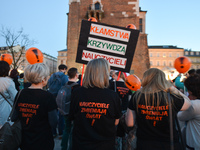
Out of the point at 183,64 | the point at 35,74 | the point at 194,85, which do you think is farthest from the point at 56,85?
the point at 183,64

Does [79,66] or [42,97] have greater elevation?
[79,66]

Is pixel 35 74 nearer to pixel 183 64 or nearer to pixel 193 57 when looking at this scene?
pixel 183 64

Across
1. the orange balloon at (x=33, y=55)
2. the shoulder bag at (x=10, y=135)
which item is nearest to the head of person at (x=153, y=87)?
the shoulder bag at (x=10, y=135)

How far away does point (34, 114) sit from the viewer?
2125 millimetres

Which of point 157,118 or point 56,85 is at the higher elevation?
point 56,85

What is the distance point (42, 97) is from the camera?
2.15m

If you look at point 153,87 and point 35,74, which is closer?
point 153,87

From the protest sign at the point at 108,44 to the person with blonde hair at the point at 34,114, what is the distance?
1.73 metres

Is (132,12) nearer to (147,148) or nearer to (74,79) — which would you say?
(74,79)

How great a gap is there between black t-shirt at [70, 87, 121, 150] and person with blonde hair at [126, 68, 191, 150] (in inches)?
12.2

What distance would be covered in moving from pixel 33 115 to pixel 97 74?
1.06m

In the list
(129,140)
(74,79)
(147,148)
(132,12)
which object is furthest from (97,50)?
(132,12)

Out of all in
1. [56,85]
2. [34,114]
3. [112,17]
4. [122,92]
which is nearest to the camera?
[34,114]

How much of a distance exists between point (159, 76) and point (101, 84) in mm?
762
